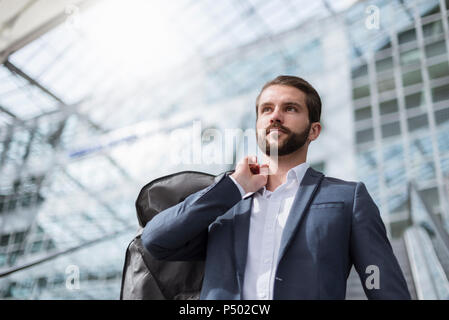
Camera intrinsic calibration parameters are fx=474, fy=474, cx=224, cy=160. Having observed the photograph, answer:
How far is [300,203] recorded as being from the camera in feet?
6.44

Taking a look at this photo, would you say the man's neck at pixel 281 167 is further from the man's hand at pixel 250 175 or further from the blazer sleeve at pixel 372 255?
the blazer sleeve at pixel 372 255

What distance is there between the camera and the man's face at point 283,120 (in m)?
2.14

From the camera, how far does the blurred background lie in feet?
49.2

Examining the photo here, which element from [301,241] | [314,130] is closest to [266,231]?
[301,241]

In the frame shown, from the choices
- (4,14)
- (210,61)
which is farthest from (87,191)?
(4,14)

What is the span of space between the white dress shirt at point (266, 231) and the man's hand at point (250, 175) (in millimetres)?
33

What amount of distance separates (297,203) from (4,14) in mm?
11593

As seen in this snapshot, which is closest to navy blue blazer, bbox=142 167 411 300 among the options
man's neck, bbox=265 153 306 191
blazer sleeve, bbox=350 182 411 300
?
blazer sleeve, bbox=350 182 411 300

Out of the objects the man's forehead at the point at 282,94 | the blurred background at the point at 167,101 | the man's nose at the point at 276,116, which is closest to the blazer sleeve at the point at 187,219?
the man's nose at the point at 276,116

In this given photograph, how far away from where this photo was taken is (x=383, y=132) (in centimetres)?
1584

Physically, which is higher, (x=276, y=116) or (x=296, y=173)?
(x=276, y=116)

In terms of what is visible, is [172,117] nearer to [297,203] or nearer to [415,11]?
[415,11]

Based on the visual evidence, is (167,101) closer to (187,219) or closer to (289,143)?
(289,143)

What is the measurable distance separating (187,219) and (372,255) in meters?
0.74
